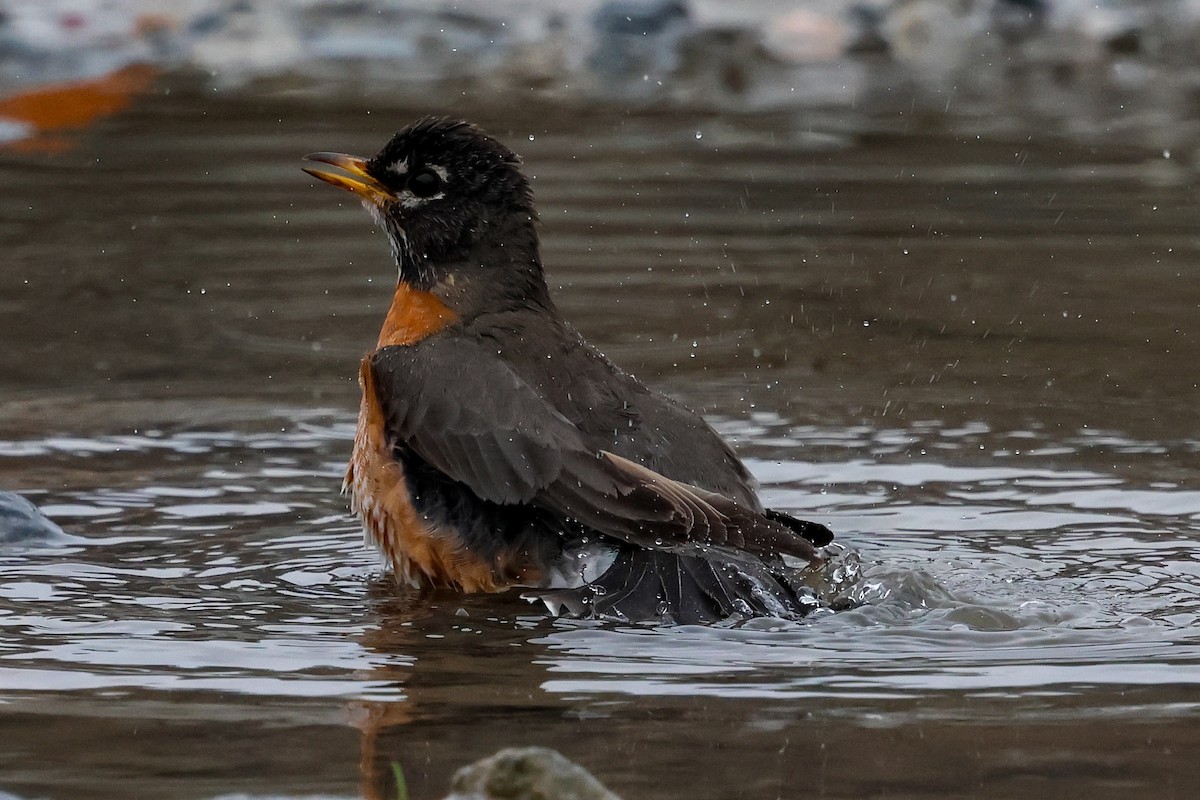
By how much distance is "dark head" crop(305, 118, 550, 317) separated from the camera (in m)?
7.00

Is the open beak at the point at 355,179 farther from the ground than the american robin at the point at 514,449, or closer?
farther from the ground

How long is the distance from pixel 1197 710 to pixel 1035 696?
37cm

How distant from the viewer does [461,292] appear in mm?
6965

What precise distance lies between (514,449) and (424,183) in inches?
47.8

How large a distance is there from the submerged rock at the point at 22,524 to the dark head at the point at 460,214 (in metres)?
1.38

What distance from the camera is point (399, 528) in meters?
6.52

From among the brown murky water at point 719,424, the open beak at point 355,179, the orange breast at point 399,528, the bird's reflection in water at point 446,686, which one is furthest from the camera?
the open beak at point 355,179

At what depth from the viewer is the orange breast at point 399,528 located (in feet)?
21.2

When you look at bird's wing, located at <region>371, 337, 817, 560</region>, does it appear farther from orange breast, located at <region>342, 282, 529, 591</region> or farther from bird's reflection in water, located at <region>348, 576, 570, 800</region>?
bird's reflection in water, located at <region>348, 576, 570, 800</region>

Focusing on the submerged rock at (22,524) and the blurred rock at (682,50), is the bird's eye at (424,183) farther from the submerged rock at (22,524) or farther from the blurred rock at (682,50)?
the blurred rock at (682,50)

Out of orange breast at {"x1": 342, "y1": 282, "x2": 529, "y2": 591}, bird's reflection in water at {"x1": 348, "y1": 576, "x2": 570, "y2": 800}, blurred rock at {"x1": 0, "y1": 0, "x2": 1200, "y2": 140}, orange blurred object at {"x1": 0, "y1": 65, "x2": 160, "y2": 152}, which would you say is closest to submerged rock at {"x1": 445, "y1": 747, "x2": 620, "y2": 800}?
bird's reflection in water at {"x1": 348, "y1": 576, "x2": 570, "y2": 800}

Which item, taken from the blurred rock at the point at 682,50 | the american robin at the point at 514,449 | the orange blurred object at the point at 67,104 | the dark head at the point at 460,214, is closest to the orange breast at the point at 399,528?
the american robin at the point at 514,449

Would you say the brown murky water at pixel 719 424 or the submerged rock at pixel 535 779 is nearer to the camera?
the submerged rock at pixel 535 779

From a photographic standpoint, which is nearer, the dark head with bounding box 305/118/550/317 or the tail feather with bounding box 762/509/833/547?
the tail feather with bounding box 762/509/833/547
